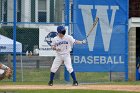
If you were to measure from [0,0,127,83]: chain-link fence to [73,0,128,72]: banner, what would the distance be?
34 centimetres

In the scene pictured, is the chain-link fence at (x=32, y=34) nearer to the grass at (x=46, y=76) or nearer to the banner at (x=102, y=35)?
the grass at (x=46, y=76)

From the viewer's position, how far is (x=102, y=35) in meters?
Result: 18.3

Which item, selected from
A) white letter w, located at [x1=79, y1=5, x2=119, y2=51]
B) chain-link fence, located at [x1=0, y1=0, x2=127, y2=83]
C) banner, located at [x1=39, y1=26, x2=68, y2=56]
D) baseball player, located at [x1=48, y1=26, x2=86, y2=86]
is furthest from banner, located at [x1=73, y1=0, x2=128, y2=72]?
baseball player, located at [x1=48, y1=26, x2=86, y2=86]

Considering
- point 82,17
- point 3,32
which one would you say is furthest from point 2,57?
point 82,17

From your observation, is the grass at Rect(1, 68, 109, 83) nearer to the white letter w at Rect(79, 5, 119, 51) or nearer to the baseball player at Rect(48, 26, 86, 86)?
the white letter w at Rect(79, 5, 119, 51)

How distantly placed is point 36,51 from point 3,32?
136 centimetres

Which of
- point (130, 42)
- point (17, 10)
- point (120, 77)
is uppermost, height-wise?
point (17, 10)

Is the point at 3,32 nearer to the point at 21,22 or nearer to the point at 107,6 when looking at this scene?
the point at 21,22

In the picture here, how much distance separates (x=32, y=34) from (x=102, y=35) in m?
2.55

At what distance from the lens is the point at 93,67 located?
59.9ft

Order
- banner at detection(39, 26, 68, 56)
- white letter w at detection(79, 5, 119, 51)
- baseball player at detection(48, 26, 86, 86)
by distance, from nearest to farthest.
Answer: baseball player at detection(48, 26, 86, 86)
banner at detection(39, 26, 68, 56)
white letter w at detection(79, 5, 119, 51)

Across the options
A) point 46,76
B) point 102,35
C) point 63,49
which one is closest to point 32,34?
point 46,76

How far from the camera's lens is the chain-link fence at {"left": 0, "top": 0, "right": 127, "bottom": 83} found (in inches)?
705

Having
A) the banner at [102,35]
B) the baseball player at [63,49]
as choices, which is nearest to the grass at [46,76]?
the banner at [102,35]
